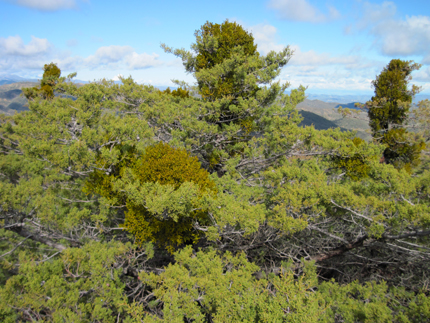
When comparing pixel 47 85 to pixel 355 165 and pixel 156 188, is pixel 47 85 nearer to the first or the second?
pixel 156 188

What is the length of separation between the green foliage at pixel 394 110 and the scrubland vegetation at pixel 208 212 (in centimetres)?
803

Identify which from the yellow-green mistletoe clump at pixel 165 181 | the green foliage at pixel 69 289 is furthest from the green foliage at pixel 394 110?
the green foliage at pixel 69 289

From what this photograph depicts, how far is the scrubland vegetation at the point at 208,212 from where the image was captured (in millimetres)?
4629

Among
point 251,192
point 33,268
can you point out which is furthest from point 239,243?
point 33,268

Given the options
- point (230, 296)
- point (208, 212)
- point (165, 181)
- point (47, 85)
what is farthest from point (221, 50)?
point (47, 85)

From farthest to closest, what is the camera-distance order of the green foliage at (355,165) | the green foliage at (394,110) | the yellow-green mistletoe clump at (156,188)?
the green foliage at (394,110)
the green foliage at (355,165)
the yellow-green mistletoe clump at (156,188)

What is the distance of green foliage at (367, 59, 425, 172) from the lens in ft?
43.9

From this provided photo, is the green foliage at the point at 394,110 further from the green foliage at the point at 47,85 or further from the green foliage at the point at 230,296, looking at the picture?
the green foliage at the point at 47,85

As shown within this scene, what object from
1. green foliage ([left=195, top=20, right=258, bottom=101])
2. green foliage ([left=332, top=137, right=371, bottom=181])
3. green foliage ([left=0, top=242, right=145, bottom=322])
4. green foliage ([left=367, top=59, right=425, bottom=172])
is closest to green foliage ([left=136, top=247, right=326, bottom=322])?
green foliage ([left=0, top=242, right=145, bottom=322])

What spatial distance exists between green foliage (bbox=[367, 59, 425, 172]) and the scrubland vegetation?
803 cm

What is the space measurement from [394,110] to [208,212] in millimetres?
14456

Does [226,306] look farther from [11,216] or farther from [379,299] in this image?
[11,216]

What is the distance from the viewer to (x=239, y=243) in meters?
6.60

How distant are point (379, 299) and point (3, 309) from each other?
7.58 metres
